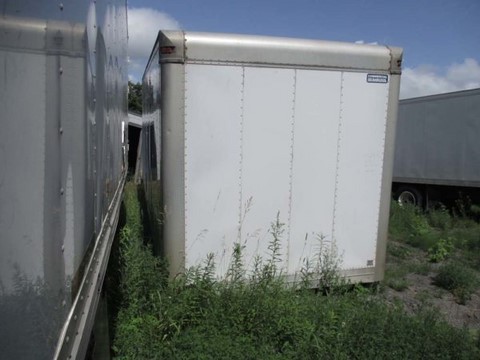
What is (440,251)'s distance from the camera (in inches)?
300

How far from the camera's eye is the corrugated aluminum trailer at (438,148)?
11359 millimetres

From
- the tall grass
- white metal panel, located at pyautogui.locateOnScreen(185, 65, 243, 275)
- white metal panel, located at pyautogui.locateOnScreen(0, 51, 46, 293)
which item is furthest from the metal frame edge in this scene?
white metal panel, located at pyautogui.locateOnScreen(185, 65, 243, 275)

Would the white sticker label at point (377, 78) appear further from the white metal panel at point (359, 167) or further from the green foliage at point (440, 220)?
the green foliage at point (440, 220)

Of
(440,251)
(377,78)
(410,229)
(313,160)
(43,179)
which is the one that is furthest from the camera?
(410,229)

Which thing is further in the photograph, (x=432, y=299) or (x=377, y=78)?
(x=432, y=299)

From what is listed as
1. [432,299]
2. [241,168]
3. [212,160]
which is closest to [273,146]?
[241,168]

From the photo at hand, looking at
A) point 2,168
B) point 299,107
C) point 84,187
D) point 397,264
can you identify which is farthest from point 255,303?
point 397,264

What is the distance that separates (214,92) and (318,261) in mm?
2154

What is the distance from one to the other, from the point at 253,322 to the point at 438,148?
10.2 metres

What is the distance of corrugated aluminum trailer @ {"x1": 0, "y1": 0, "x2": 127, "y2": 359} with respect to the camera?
99cm

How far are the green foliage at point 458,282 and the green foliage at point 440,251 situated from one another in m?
1.28

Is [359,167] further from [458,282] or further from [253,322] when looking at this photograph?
[458,282]

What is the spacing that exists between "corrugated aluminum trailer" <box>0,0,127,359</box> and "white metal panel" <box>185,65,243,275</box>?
2341mm

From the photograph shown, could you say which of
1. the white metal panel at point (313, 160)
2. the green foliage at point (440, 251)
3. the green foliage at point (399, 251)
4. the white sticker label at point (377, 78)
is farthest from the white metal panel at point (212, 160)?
the green foliage at point (440, 251)
